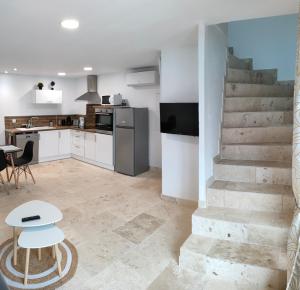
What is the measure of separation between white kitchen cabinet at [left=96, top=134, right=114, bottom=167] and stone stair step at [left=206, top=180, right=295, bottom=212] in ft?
11.1

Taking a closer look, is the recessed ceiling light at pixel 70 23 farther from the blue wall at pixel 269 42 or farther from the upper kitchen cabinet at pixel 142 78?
the blue wall at pixel 269 42

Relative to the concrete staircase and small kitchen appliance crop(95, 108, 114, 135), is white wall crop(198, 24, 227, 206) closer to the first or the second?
the concrete staircase

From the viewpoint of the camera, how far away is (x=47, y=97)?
680 cm

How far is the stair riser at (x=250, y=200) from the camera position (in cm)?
248

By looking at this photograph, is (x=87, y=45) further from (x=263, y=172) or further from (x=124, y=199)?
(x=263, y=172)

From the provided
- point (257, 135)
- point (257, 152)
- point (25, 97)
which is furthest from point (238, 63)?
point (25, 97)

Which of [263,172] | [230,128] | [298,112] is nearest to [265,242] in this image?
[263,172]

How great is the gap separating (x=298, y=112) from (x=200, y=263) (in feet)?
4.78

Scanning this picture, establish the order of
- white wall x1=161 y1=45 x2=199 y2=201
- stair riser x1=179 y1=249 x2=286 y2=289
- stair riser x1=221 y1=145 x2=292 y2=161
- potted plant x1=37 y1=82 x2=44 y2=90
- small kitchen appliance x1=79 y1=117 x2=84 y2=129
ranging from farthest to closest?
small kitchen appliance x1=79 y1=117 x2=84 y2=129
potted plant x1=37 y1=82 x2=44 y2=90
white wall x1=161 y1=45 x2=199 y2=201
stair riser x1=221 y1=145 x2=292 y2=161
stair riser x1=179 y1=249 x2=286 y2=289

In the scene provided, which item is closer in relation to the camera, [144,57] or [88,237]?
[88,237]

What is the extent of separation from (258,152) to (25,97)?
6004mm

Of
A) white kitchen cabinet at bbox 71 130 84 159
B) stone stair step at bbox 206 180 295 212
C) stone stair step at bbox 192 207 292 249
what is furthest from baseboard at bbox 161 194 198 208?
white kitchen cabinet at bbox 71 130 84 159

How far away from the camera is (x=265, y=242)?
2277 millimetres

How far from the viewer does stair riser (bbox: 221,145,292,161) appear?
9.89 feet
